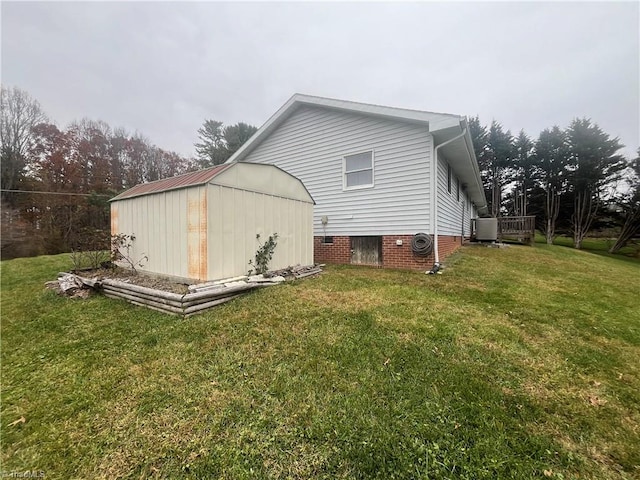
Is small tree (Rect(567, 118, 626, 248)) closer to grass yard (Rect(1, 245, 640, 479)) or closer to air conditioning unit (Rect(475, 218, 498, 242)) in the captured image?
air conditioning unit (Rect(475, 218, 498, 242))

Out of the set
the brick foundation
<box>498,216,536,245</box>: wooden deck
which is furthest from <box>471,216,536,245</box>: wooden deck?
the brick foundation

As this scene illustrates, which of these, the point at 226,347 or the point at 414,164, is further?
the point at 414,164

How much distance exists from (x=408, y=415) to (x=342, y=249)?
661cm

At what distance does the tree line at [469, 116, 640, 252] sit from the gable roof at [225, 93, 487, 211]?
63.1 ft

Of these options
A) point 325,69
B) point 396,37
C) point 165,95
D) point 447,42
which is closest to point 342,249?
point 396,37

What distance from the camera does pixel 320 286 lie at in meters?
5.28

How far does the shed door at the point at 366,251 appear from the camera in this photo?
7887 millimetres

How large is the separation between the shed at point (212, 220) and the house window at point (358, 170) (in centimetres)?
225

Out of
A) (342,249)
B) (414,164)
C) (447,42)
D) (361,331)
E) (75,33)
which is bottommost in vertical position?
(361,331)

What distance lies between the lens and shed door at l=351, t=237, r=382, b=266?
7.89 meters

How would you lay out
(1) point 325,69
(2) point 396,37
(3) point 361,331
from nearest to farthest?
(3) point 361,331, (2) point 396,37, (1) point 325,69

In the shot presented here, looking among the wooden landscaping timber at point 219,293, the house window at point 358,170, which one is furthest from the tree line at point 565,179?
the wooden landscaping timber at point 219,293

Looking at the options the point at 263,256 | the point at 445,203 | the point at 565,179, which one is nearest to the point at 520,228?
the point at 445,203

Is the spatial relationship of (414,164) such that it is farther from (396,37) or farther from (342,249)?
(396,37)
